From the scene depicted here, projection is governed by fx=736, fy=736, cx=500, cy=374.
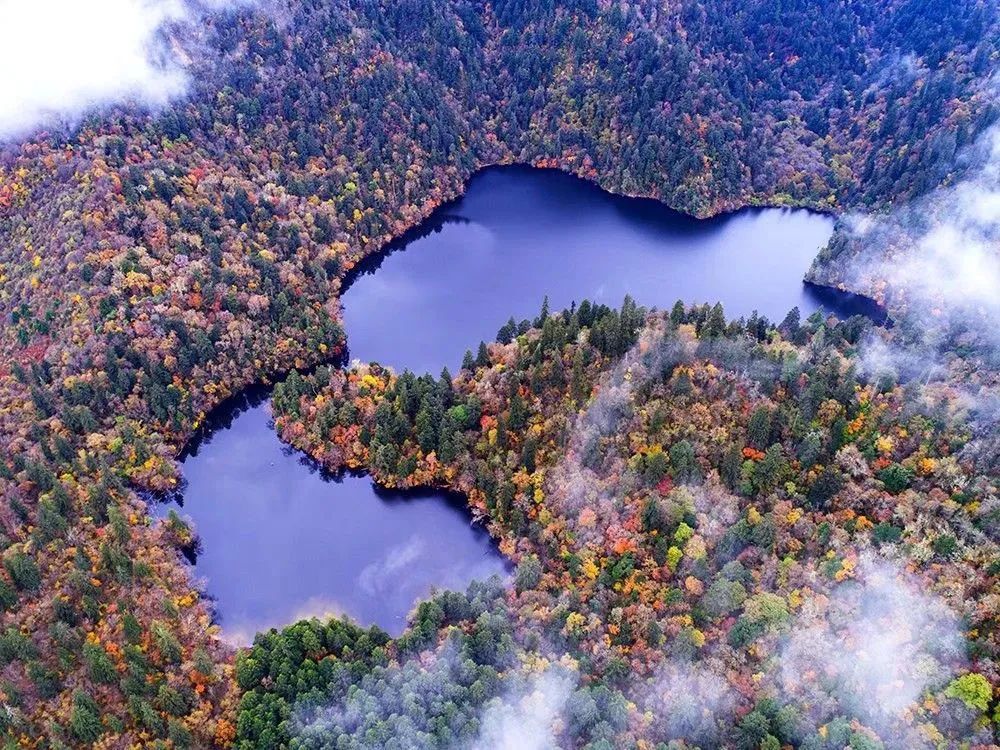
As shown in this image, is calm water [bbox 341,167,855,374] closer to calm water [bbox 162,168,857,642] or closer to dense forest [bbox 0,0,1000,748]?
calm water [bbox 162,168,857,642]

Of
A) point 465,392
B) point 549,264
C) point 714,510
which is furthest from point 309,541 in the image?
point 549,264

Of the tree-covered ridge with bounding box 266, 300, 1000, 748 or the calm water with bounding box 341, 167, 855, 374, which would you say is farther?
the calm water with bounding box 341, 167, 855, 374

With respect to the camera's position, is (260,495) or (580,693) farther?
(260,495)

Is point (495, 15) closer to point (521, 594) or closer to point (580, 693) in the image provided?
point (521, 594)

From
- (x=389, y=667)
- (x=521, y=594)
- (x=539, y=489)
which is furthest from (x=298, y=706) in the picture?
(x=539, y=489)

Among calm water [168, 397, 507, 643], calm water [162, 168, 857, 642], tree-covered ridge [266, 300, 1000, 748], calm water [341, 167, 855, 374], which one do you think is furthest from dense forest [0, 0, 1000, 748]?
calm water [341, 167, 855, 374]

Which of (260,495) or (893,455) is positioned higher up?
(260,495)
